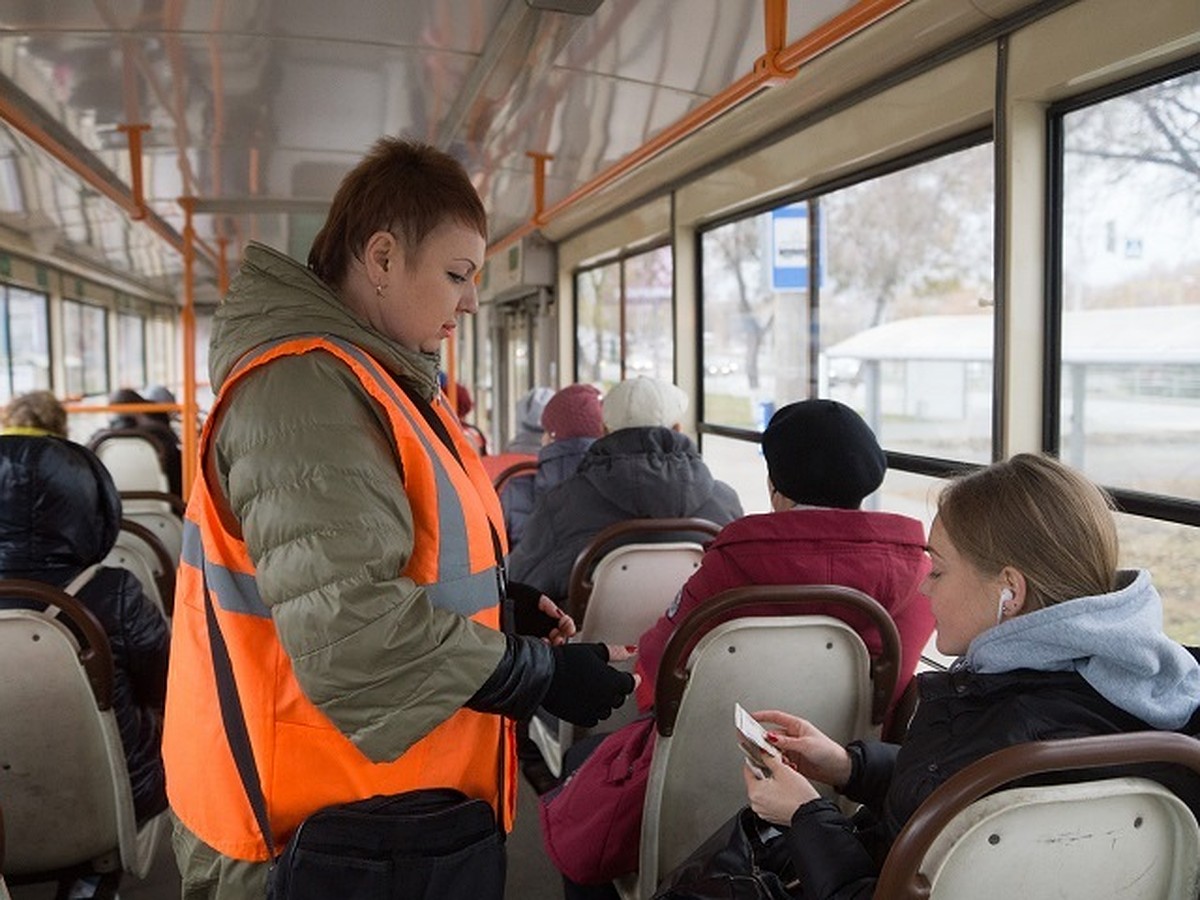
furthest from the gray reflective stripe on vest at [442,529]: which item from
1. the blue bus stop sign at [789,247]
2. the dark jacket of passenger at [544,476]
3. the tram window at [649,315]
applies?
the tram window at [649,315]

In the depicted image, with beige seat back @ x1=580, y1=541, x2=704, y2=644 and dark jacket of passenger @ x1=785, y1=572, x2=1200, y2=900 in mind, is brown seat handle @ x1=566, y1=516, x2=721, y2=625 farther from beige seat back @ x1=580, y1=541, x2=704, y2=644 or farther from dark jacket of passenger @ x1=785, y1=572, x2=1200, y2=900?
dark jacket of passenger @ x1=785, y1=572, x2=1200, y2=900

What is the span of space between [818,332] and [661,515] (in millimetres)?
1890

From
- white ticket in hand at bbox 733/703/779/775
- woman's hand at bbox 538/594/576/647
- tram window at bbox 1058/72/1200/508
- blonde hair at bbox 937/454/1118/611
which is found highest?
tram window at bbox 1058/72/1200/508

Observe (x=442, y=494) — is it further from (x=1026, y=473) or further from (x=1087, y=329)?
(x=1087, y=329)

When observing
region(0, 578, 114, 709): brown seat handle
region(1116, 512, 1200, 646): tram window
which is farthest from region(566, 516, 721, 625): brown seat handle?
region(0, 578, 114, 709): brown seat handle

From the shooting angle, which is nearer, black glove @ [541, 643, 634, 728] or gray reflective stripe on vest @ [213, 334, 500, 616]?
gray reflective stripe on vest @ [213, 334, 500, 616]

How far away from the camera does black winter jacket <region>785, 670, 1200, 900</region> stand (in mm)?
1315

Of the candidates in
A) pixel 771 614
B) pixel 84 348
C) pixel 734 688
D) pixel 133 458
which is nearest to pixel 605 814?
pixel 734 688

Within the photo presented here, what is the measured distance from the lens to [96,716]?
7.92 feet

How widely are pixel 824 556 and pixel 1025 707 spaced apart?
0.73 metres

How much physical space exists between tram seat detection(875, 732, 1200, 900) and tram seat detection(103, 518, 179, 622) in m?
2.69

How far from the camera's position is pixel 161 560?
3.50 metres

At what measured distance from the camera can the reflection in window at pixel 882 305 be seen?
349 centimetres

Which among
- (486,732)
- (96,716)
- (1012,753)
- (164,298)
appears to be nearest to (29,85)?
(96,716)
